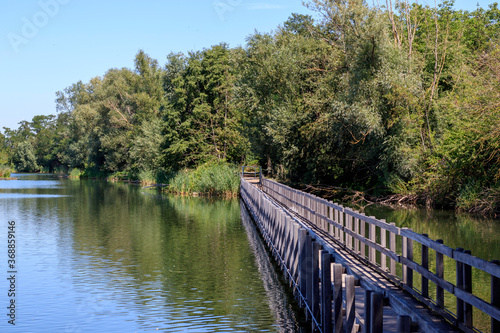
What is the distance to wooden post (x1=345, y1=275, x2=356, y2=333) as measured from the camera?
21.8 ft

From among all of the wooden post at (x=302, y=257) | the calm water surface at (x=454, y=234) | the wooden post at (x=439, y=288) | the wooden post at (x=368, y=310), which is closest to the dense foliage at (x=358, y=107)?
the calm water surface at (x=454, y=234)

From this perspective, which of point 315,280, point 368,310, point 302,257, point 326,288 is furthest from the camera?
point 302,257

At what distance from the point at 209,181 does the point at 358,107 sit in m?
19.9

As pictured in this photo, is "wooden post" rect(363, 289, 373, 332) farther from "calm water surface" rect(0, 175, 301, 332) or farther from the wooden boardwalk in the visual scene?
"calm water surface" rect(0, 175, 301, 332)

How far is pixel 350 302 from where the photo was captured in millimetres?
6770

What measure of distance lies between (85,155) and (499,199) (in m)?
83.6

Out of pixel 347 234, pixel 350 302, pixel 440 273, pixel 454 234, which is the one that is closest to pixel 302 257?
pixel 440 273

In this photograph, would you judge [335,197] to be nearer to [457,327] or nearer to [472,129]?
[472,129]

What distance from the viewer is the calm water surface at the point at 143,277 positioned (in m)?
11.4

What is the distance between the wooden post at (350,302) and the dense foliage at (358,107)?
21325 millimetres

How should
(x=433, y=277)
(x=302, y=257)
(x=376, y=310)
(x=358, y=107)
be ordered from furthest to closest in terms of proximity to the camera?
(x=358, y=107) < (x=302, y=257) < (x=433, y=277) < (x=376, y=310)

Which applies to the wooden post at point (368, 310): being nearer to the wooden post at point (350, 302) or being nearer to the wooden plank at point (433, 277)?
the wooden post at point (350, 302)

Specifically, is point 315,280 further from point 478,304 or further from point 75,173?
point 75,173

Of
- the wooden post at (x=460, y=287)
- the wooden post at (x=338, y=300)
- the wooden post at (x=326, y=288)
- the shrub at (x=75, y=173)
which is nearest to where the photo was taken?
the wooden post at (x=460, y=287)
